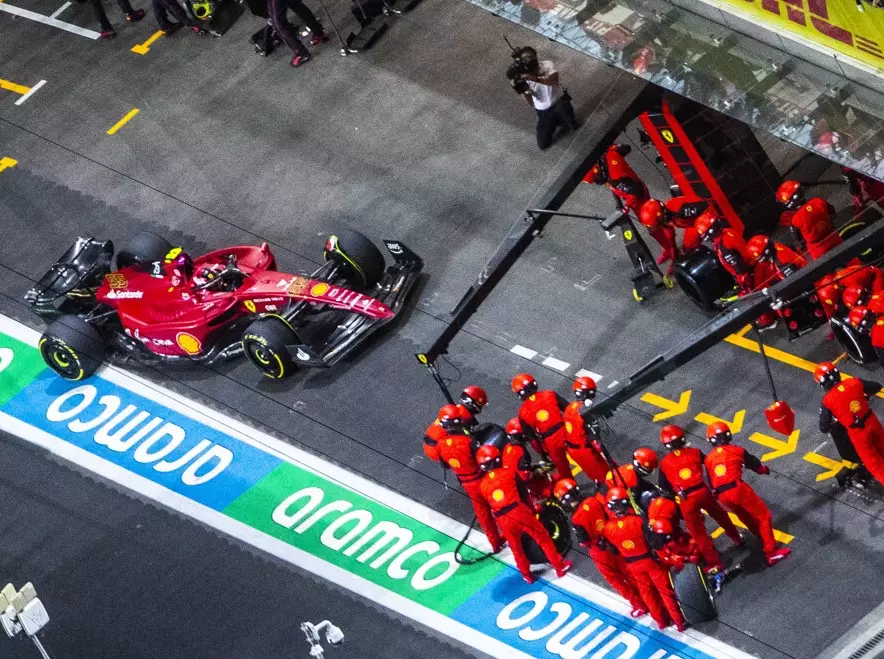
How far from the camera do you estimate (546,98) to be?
22.5 metres

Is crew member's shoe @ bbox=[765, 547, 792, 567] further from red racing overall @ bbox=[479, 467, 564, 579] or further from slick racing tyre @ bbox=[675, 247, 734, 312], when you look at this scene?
slick racing tyre @ bbox=[675, 247, 734, 312]

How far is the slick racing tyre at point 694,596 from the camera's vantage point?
1798 cm

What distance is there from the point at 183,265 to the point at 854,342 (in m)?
6.84

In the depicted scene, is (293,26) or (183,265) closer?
(183,265)

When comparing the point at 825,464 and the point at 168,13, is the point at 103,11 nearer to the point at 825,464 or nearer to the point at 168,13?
the point at 168,13

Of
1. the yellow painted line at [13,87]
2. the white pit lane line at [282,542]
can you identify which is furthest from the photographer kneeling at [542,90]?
the yellow painted line at [13,87]

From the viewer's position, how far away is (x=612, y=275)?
21500 millimetres

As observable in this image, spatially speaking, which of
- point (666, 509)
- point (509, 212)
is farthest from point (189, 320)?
point (666, 509)

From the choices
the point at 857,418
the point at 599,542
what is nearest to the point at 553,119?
the point at 857,418

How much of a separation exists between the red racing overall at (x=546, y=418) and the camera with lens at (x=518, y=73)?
15.2ft

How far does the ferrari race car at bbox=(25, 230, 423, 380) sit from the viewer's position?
20984mm

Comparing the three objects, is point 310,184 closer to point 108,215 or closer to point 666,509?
point 108,215

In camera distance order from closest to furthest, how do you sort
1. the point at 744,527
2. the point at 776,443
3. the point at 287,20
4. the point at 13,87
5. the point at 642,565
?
the point at 642,565 < the point at 744,527 < the point at 776,443 < the point at 287,20 < the point at 13,87

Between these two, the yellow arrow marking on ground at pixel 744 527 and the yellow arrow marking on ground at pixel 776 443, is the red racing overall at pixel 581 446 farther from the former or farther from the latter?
the yellow arrow marking on ground at pixel 776 443
